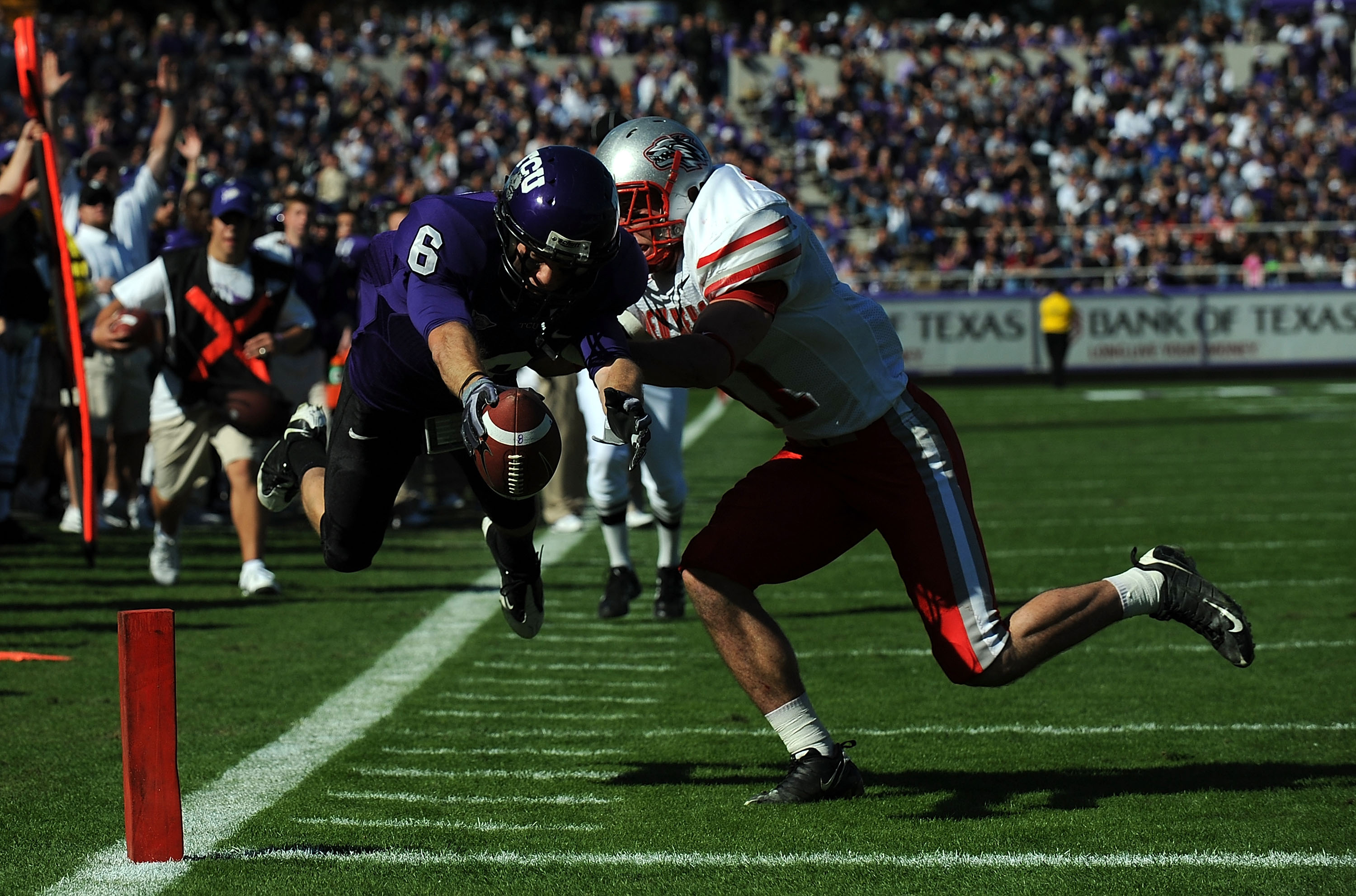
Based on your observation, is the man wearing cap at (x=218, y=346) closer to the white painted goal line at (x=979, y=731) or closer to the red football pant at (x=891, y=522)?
the white painted goal line at (x=979, y=731)

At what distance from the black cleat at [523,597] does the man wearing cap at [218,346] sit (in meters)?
2.45

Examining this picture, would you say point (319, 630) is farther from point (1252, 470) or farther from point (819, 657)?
point (1252, 470)

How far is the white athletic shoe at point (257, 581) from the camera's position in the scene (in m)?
6.75

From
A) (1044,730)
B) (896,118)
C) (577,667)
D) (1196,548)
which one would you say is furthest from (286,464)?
(896,118)

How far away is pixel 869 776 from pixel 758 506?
76 centimetres

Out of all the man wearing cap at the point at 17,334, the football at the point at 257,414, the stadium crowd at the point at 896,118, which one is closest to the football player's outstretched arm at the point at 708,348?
the football at the point at 257,414

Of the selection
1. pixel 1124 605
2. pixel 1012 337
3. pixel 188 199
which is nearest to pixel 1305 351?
pixel 1012 337

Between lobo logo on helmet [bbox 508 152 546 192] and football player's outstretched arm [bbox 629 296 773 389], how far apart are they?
404 millimetres

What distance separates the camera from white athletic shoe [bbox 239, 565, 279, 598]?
266 inches

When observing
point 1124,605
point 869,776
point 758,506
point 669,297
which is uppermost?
point 669,297

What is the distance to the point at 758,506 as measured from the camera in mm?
3920

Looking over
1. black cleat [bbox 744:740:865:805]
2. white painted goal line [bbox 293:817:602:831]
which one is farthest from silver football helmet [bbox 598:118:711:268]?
white painted goal line [bbox 293:817:602:831]

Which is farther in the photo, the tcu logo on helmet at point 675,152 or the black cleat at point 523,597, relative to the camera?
the black cleat at point 523,597

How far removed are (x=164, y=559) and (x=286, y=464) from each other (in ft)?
8.29
